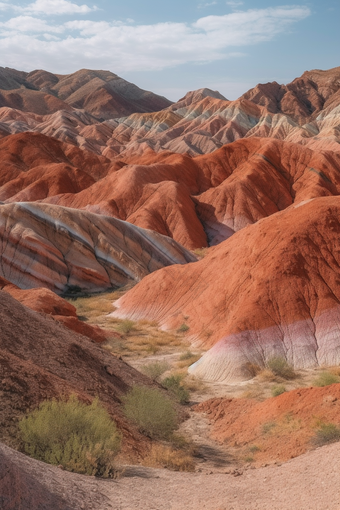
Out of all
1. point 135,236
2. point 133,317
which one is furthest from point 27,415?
point 135,236

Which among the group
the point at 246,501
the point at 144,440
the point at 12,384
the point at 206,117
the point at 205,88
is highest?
the point at 205,88

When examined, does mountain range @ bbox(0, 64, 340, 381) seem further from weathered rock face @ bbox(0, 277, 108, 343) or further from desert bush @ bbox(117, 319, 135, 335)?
weathered rock face @ bbox(0, 277, 108, 343)

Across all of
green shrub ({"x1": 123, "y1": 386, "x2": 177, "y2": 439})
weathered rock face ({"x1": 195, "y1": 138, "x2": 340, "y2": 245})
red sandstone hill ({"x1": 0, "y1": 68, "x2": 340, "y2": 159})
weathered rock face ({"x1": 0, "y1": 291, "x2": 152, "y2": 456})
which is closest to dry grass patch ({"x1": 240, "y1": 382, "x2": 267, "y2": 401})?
weathered rock face ({"x1": 0, "y1": 291, "x2": 152, "y2": 456})

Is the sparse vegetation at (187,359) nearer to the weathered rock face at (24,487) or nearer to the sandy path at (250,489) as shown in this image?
the sandy path at (250,489)

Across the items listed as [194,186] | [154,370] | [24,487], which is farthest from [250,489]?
[194,186]

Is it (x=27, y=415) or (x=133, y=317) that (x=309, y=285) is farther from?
(x=27, y=415)

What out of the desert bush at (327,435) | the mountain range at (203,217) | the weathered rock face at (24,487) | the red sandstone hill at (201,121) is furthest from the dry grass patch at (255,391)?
the red sandstone hill at (201,121)

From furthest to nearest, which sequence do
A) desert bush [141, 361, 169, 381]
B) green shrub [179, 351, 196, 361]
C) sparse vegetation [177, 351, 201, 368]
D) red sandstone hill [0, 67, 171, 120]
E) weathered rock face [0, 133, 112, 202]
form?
red sandstone hill [0, 67, 171, 120]
weathered rock face [0, 133, 112, 202]
green shrub [179, 351, 196, 361]
sparse vegetation [177, 351, 201, 368]
desert bush [141, 361, 169, 381]
